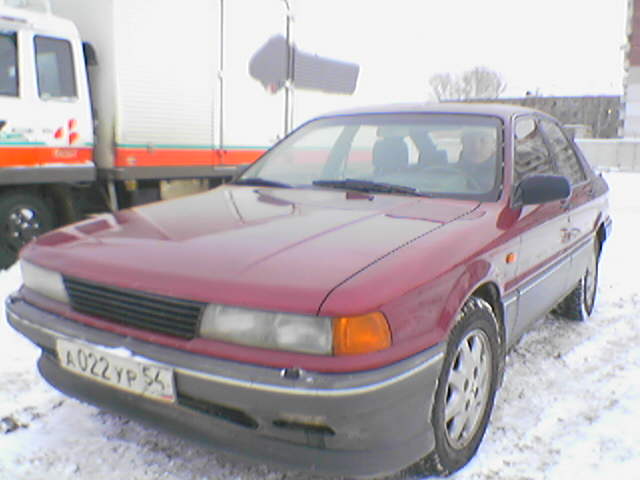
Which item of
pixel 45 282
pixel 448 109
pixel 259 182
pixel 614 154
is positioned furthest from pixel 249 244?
pixel 614 154

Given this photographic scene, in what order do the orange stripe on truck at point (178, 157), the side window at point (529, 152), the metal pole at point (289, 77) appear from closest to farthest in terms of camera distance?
the side window at point (529, 152)
the orange stripe on truck at point (178, 157)
the metal pole at point (289, 77)

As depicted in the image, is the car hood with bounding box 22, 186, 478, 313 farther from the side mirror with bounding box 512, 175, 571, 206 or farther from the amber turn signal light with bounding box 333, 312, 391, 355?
the side mirror with bounding box 512, 175, 571, 206

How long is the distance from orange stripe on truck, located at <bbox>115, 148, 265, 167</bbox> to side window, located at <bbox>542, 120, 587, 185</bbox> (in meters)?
4.03

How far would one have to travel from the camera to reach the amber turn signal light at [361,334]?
6.05 feet

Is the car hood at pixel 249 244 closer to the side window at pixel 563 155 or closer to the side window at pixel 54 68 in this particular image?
the side window at pixel 563 155

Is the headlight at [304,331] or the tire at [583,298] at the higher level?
the headlight at [304,331]

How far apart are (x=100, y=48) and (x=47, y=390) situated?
404 centimetres

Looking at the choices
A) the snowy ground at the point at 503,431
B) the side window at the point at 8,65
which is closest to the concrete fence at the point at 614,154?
the snowy ground at the point at 503,431

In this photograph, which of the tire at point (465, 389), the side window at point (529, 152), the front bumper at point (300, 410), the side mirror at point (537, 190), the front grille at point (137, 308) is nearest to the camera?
the front bumper at point (300, 410)

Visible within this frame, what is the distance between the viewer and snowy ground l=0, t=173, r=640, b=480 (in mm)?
2375

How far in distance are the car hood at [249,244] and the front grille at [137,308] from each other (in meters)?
0.04

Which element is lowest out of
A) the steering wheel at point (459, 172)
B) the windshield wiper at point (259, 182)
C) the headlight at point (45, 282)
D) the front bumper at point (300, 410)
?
the front bumper at point (300, 410)

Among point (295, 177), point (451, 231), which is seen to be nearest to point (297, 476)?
point (451, 231)

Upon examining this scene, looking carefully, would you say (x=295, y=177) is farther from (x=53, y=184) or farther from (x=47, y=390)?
(x=53, y=184)
